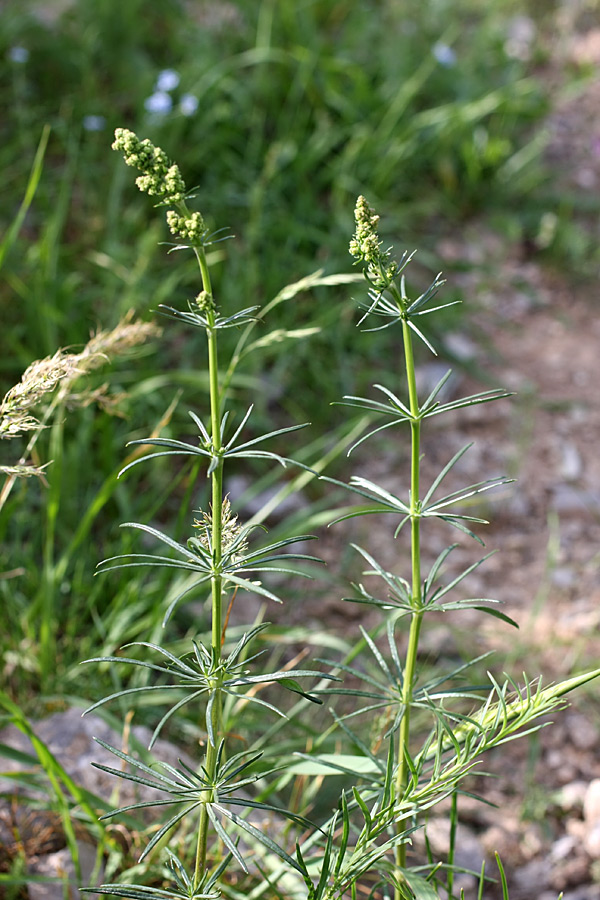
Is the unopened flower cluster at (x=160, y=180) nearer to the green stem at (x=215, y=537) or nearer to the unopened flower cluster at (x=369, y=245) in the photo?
the green stem at (x=215, y=537)

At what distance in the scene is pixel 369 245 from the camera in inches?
33.3

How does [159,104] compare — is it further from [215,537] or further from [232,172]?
[215,537]

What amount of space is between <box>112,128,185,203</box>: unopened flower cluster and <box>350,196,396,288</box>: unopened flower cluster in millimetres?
176

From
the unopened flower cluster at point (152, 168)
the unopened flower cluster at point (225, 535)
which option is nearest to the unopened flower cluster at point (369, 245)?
the unopened flower cluster at point (152, 168)

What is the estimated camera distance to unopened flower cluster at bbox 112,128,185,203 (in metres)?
0.84

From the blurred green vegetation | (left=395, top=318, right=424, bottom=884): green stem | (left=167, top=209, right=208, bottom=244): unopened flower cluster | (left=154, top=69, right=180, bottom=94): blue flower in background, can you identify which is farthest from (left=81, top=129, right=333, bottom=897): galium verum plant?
(left=154, top=69, right=180, bottom=94): blue flower in background

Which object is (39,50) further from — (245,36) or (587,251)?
(587,251)

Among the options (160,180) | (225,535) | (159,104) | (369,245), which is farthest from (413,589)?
(159,104)

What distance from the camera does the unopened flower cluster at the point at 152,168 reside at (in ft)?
2.75

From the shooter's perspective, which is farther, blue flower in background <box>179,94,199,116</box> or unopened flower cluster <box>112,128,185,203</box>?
blue flower in background <box>179,94,199,116</box>

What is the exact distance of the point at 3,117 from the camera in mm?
3250

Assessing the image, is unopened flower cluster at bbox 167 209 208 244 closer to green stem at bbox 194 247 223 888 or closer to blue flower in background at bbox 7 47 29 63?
green stem at bbox 194 247 223 888

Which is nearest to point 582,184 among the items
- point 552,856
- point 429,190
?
point 429,190

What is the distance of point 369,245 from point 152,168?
0.23 meters
